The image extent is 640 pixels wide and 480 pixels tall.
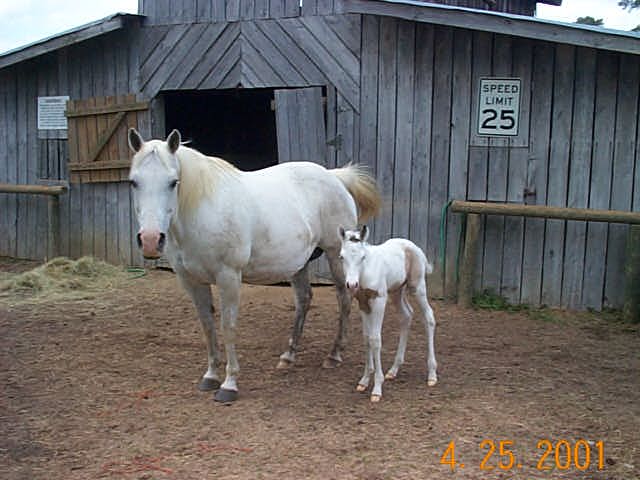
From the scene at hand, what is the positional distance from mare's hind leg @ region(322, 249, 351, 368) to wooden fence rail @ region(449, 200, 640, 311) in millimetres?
2063

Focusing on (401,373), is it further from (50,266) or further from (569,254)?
(50,266)

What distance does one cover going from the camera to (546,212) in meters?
6.18

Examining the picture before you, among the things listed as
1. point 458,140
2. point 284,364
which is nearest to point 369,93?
point 458,140

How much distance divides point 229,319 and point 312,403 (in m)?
0.76

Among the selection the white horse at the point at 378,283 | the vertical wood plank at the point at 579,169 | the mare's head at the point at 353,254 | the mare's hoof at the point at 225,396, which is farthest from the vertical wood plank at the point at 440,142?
the mare's hoof at the point at 225,396

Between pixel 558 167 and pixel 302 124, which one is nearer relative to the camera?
pixel 558 167

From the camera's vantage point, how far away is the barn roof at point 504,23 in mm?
5543

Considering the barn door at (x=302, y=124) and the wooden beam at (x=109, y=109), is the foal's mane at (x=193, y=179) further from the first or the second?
the wooden beam at (x=109, y=109)

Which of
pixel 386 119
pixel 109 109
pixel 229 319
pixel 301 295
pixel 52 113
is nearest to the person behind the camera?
pixel 229 319

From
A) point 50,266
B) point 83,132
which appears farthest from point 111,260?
point 83,132

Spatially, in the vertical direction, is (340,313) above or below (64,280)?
above

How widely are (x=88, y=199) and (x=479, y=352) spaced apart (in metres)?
5.82

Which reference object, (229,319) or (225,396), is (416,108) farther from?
(225,396)

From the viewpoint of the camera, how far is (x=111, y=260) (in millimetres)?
8570
